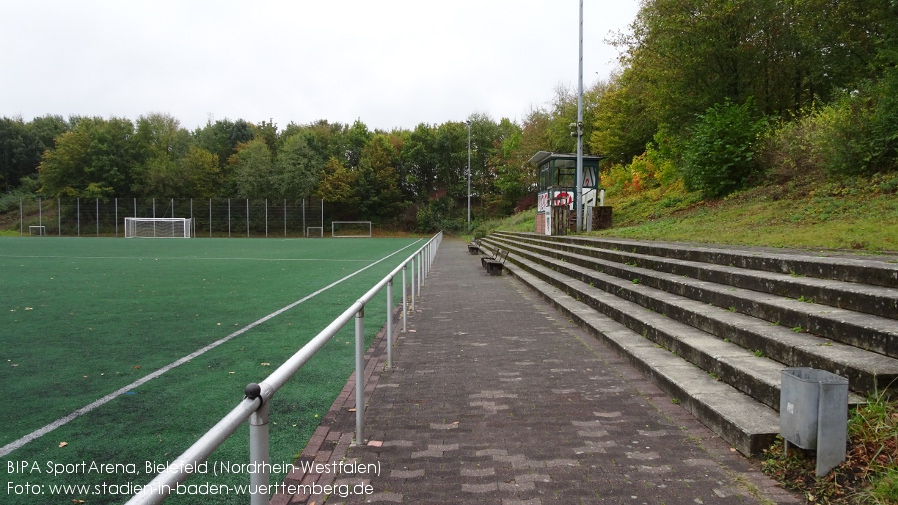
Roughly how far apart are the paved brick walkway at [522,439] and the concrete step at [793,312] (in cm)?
117

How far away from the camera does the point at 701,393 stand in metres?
3.94

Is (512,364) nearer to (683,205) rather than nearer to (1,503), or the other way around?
(1,503)

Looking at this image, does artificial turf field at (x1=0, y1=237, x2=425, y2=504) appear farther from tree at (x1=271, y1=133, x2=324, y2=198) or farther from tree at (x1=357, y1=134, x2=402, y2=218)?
tree at (x1=357, y1=134, x2=402, y2=218)

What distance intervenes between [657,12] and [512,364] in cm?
1975

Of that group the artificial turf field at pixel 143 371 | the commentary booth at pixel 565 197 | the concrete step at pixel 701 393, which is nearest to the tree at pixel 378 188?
A: the commentary booth at pixel 565 197

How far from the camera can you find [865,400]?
3.09 metres

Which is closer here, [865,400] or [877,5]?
[865,400]

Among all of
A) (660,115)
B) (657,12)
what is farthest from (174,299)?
(660,115)

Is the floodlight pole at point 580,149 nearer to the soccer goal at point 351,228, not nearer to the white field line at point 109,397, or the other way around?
the white field line at point 109,397

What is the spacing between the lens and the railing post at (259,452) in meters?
1.69

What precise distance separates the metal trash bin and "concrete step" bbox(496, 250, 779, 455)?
1.16ft

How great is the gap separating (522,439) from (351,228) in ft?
177

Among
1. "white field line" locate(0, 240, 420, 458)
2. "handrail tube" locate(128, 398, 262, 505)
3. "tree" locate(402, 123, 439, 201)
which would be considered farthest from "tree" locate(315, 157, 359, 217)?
"handrail tube" locate(128, 398, 262, 505)

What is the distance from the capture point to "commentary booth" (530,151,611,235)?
59.5ft
